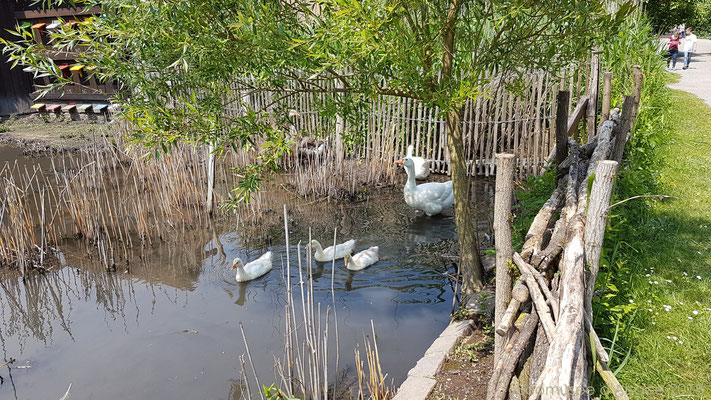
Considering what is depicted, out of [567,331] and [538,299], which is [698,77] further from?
[567,331]

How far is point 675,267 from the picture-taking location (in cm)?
479

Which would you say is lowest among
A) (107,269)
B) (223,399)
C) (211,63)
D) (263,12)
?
(223,399)

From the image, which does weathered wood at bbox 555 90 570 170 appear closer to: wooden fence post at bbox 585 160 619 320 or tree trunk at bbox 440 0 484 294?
tree trunk at bbox 440 0 484 294

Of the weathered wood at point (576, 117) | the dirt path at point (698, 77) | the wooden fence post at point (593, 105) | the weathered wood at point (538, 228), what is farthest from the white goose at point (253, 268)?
the dirt path at point (698, 77)

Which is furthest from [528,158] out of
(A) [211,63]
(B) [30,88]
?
(B) [30,88]

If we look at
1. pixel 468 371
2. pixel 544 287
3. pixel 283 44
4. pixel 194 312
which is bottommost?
pixel 194 312

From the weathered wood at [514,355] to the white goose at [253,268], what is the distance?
12.1 ft

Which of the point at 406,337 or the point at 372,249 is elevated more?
the point at 372,249

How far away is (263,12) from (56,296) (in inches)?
174

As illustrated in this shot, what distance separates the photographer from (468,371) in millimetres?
3822

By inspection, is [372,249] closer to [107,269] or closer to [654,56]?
[107,269]

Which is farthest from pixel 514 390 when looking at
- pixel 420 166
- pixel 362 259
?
pixel 420 166

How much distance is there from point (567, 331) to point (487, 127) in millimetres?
7548

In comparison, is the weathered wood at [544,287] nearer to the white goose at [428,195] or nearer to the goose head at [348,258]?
the goose head at [348,258]
